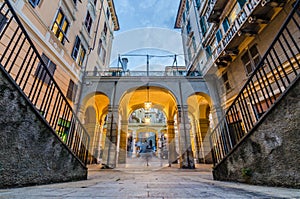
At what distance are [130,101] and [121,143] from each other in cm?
370

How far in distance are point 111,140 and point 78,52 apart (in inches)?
276

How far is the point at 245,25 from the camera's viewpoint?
283 inches

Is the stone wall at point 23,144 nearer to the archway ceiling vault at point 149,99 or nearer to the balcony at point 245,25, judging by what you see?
the archway ceiling vault at point 149,99

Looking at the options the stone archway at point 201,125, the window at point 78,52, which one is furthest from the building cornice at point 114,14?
the stone archway at point 201,125

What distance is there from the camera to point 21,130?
221 centimetres

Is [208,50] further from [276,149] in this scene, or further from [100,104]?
[276,149]

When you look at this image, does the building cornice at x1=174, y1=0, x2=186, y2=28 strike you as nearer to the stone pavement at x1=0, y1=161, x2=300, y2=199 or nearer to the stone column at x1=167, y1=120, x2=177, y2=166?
the stone column at x1=167, y1=120, x2=177, y2=166

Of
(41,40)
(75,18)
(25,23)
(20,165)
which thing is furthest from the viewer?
(75,18)

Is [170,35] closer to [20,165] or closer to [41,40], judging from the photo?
[41,40]

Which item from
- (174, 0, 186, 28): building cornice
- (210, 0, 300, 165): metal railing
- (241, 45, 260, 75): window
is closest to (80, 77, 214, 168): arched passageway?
(241, 45, 260, 75): window

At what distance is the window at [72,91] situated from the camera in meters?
9.21

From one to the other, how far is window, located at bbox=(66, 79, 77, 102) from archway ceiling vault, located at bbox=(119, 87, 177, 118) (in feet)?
11.5

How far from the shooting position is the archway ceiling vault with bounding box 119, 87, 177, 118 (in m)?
11.6

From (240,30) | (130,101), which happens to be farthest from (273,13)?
(130,101)
